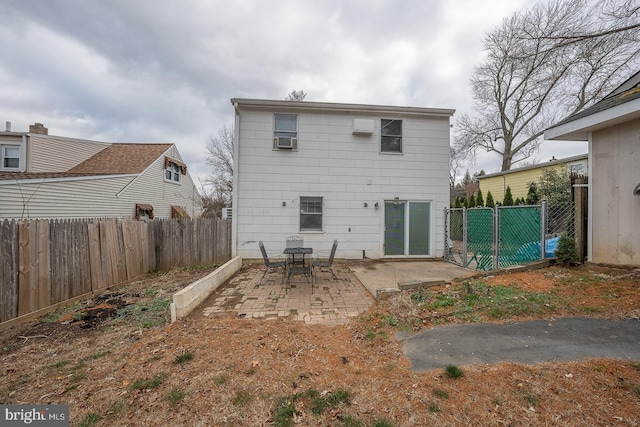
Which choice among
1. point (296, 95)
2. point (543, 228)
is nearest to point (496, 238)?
point (543, 228)

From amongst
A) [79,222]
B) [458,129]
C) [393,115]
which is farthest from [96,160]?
[458,129]

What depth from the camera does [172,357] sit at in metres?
2.97

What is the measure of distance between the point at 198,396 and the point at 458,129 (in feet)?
74.6

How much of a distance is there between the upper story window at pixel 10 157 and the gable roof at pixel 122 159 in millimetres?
1946

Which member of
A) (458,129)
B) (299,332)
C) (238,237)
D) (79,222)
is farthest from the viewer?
(458,129)

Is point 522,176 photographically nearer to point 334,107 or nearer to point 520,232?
point 520,232

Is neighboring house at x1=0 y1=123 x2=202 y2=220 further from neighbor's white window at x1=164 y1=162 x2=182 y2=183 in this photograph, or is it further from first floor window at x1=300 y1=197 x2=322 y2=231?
first floor window at x1=300 y1=197 x2=322 y2=231

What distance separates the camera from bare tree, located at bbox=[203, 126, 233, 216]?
21.7 meters

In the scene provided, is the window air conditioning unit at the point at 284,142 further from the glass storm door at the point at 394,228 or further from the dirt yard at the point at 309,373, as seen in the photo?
the dirt yard at the point at 309,373

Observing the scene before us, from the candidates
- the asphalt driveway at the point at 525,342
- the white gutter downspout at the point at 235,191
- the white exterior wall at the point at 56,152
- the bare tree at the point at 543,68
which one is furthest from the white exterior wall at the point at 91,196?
the bare tree at the point at 543,68

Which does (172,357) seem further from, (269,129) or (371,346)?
(269,129)

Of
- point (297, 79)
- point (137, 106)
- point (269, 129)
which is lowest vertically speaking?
point (269, 129)

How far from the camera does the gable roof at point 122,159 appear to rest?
14.1m

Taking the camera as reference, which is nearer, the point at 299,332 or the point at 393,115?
the point at 299,332
